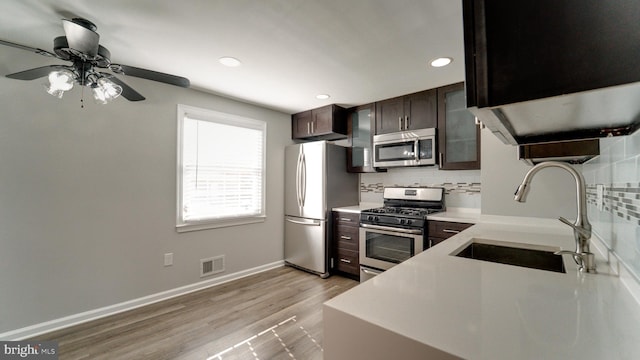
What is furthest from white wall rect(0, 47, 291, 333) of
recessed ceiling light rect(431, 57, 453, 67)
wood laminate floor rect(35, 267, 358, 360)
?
recessed ceiling light rect(431, 57, 453, 67)

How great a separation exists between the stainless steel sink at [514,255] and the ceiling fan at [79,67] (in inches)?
93.3

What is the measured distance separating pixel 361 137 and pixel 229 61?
203cm

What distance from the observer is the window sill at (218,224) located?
3012mm

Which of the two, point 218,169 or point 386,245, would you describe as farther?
point 218,169

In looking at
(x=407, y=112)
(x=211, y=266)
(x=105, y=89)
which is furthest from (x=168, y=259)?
(x=407, y=112)

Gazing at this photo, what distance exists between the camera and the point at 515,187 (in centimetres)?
217

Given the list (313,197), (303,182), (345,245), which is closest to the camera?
(345,245)

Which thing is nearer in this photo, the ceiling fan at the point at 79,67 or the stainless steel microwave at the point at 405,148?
the ceiling fan at the point at 79,67

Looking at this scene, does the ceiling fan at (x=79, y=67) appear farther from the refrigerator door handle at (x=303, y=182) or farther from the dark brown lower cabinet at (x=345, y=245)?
the dark brown lower cabinet at (x=345, y=245)

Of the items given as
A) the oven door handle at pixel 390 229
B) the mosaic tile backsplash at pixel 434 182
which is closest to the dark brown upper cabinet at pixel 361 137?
the mosaic tile backsplash at pixel 434 182

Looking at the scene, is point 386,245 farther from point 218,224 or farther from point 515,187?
point 218,224

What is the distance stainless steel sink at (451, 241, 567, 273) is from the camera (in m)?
1.43

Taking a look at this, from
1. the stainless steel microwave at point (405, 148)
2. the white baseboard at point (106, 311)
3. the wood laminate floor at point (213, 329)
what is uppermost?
the stainless steel microwave at point (405, 148)

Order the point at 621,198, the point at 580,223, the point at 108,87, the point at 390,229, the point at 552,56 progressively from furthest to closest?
the point at 390,229, the point at 108,87, the point at 580,223, the point at 621,198, the point at 552,56
